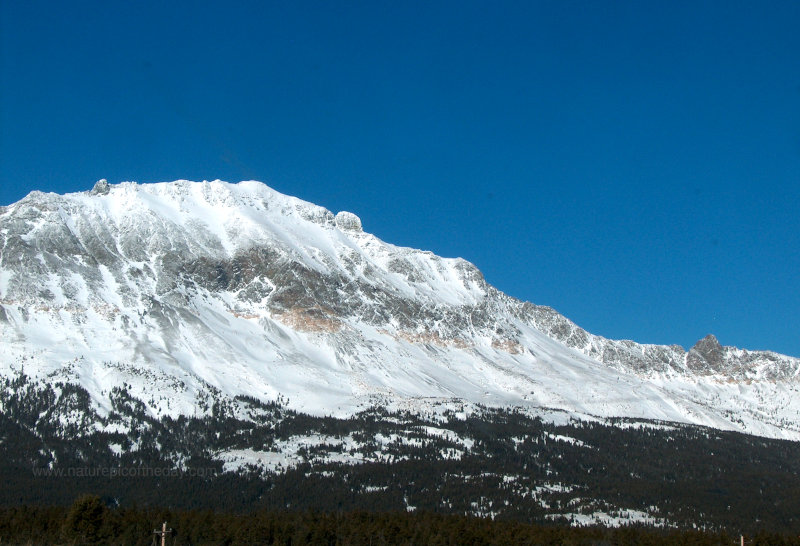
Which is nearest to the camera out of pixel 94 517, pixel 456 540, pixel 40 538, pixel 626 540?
pixel 40 538

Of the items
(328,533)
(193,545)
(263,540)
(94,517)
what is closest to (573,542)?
(328,533)

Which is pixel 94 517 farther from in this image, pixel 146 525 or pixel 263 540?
pixel 263 540

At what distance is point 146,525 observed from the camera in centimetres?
16938

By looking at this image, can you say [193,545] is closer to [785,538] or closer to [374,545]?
[374,545]

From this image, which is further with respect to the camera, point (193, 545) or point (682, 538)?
point (682, 538)

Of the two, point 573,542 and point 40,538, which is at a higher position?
point 573,542

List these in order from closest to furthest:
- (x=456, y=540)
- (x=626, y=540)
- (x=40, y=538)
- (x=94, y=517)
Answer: (x=40, y=538)
(x=94, y=517)
(x=456, y=540)
(x=626, y=540)

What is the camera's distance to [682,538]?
7121 inches

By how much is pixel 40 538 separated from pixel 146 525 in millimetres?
22131

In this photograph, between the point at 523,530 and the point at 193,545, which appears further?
the point at 523,530

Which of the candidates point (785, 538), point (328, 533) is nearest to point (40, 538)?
point (328, 533)

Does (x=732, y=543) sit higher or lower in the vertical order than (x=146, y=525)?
higher

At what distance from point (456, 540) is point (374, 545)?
50.3 feet

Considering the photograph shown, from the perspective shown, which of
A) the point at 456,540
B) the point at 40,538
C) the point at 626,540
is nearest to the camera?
the point at 40,538
